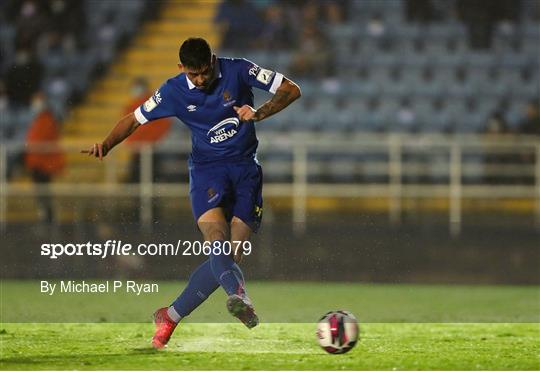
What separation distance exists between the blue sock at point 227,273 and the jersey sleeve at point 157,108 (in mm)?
823

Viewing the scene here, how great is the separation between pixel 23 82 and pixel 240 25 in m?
3.15

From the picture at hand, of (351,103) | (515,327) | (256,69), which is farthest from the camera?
(351,103)

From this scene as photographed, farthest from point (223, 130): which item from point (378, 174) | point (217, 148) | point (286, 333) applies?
point (378, 174)

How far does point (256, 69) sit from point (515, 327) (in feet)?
8.82

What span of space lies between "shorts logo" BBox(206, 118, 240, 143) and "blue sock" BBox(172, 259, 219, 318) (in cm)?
66

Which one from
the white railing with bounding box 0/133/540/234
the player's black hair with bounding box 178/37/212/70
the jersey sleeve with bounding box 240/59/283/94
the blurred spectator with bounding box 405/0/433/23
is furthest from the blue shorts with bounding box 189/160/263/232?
the blurred spectator with bounding box 405/0/433/23

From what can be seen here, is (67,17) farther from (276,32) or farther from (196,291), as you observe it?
(196,291)

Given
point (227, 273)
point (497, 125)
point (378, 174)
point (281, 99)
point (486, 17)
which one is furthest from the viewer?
point (486, 17)

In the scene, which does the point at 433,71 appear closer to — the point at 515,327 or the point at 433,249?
the point at 433,249

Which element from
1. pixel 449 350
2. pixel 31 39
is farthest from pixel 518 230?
pixel 31 39

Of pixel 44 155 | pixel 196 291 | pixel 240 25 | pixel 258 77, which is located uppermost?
pixel 240 25

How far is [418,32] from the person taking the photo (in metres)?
19.1

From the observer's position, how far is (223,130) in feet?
24.1

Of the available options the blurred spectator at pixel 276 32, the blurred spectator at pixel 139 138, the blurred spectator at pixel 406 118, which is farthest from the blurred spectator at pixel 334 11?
the blurred spectator at pixel 139 138
